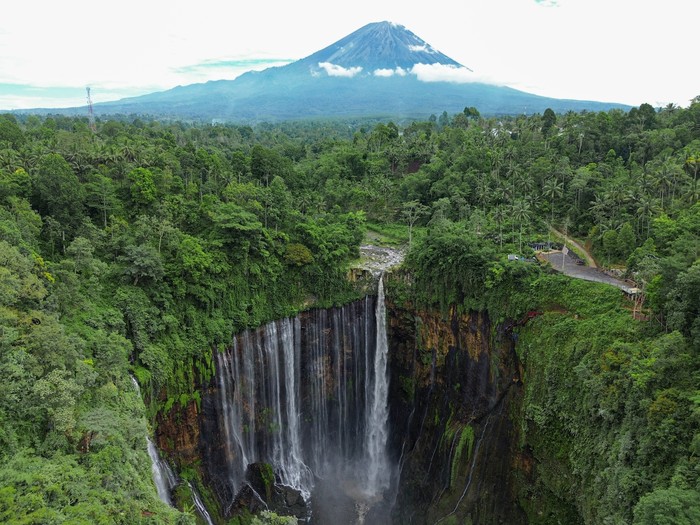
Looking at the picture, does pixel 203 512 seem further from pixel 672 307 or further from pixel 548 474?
pixel 672 307

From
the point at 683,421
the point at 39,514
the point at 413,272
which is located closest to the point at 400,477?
the point at 413,272

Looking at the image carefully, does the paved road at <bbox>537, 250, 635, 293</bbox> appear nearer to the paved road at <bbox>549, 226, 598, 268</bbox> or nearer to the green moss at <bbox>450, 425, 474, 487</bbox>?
the paved road at <bbox>549, 226, 598, 268</bbox>

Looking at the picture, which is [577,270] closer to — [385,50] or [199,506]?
[199,506]

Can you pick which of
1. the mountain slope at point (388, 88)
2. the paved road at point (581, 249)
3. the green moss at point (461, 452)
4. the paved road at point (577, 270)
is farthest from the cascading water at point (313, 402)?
the mountain slope at point (388, 88)

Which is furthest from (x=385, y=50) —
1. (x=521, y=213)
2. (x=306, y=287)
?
(x=306, y=287)

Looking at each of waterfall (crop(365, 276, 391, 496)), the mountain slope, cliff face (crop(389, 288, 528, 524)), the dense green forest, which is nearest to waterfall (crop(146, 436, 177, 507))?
the dense green forest
